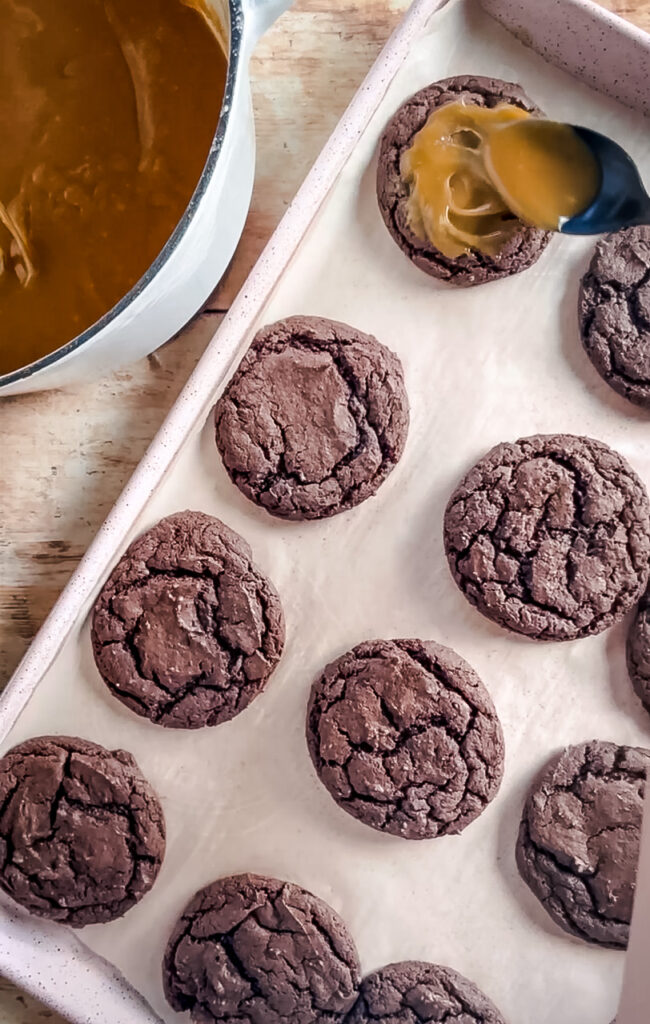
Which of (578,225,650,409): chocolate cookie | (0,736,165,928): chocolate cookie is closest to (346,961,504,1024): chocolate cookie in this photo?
(0,736,165,928): chocolate cookie

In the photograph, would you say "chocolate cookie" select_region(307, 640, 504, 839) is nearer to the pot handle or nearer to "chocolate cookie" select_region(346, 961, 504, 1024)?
"chocolate cookie" select_region(346, 961, 504, 1024)

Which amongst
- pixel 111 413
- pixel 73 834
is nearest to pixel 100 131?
pixel 111 413

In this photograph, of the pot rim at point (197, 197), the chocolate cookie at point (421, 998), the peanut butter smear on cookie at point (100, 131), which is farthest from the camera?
the chocolate cookie at point (421, 998)

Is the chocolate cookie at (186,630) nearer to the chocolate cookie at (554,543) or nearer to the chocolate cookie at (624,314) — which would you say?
the chocolate cookie at (554,543)

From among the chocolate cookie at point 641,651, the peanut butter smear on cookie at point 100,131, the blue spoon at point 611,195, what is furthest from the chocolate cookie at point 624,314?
the peanut butter smear on cookie at point 100,131

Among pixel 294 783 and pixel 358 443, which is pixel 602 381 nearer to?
pixel 358 443

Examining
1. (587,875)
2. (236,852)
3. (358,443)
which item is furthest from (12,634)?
(587,875)
